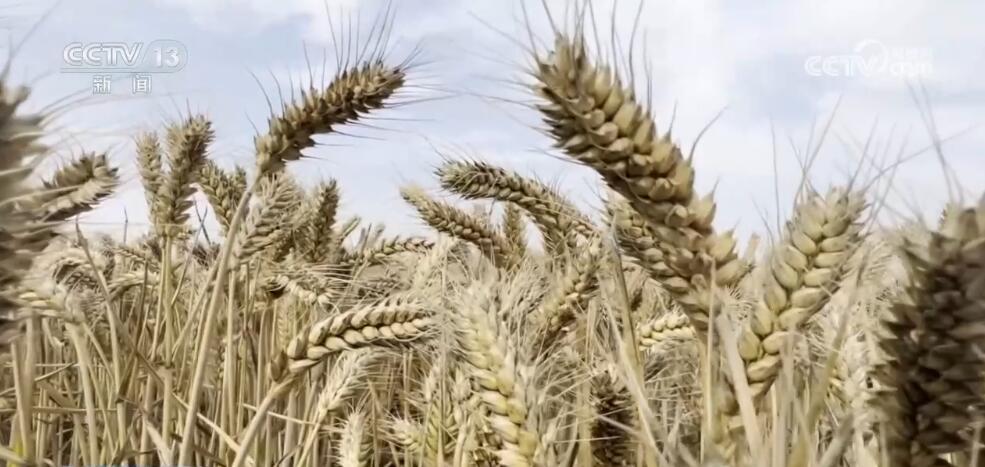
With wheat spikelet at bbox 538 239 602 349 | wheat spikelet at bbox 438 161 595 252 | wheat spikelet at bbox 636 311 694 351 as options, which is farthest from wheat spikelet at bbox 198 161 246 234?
wheat spikelet at bbox 636 311 694 351

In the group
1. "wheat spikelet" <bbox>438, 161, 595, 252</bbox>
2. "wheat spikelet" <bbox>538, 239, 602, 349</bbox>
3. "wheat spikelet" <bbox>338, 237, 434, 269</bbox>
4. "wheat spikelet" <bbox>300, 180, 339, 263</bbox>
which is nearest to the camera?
"wheat spikelet" <bbox>538, 239, 602, 349</bbox>

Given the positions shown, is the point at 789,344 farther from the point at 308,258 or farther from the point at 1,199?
the point at 308,258

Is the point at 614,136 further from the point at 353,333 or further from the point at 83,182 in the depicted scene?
the point at 83,182

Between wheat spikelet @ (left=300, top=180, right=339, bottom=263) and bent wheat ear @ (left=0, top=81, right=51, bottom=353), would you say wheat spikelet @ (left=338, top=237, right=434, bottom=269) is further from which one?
bent wheat ear @ (left=0, top=81, right=51, bottom=353)

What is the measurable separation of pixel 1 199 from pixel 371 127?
0.83 metres

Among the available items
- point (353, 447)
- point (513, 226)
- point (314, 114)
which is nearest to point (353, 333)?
point (353, 447)

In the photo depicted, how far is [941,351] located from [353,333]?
0.78 metres

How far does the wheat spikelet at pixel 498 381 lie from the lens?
80 centimetres

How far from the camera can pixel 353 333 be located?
1166mm

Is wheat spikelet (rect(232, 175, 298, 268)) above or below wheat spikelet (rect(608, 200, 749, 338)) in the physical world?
above

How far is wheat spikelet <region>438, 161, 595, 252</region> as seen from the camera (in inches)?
63.9

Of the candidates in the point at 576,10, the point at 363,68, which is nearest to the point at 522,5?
the point at 576,10

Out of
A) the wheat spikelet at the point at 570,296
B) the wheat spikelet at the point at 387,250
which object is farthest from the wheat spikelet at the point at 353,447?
the wheat spikelet at the point at 387,250

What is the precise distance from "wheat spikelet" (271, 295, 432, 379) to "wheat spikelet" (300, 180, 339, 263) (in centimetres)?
90
